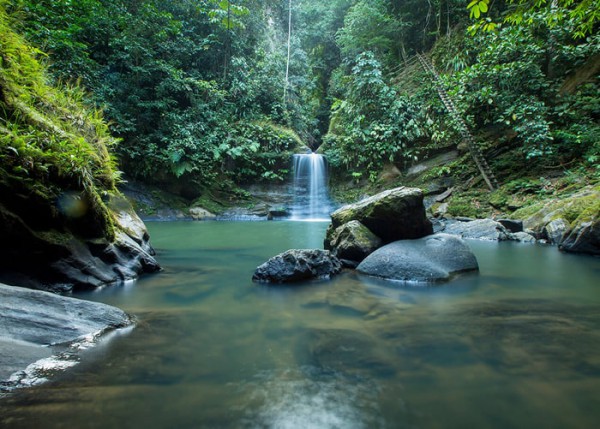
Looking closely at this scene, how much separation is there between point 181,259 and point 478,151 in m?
10.7

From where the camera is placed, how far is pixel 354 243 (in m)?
5.40

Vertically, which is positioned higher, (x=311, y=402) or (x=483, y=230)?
(x=483, y=230)

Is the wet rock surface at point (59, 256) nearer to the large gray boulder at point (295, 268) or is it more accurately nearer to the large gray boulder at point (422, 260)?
the large gray boulder at point (295, 268)

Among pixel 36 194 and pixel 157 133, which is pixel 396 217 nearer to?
pixel 36 194

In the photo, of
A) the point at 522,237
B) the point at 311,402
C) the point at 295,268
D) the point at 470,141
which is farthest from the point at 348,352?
the point at 470,141

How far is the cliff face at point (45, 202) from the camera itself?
346 centimetres

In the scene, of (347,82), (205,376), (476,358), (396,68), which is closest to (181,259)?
(205,376)

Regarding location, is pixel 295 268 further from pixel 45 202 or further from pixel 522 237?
pixel 522 237

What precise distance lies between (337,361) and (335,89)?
851 inches

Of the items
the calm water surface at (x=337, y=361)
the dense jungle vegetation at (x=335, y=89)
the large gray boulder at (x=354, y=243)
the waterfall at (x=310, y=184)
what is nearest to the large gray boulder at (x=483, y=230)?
the dense jungle vegetation at (x=335, y=89)

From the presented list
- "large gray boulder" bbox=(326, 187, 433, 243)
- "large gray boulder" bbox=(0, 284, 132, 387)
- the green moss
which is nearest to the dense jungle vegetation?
the green moss

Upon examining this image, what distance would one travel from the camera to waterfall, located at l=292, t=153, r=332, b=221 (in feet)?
52.5

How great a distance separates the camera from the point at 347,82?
1672 cm

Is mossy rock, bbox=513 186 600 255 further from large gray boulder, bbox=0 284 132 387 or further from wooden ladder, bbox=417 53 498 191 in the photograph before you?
large gray boulder, bbox=0 284 132 387
